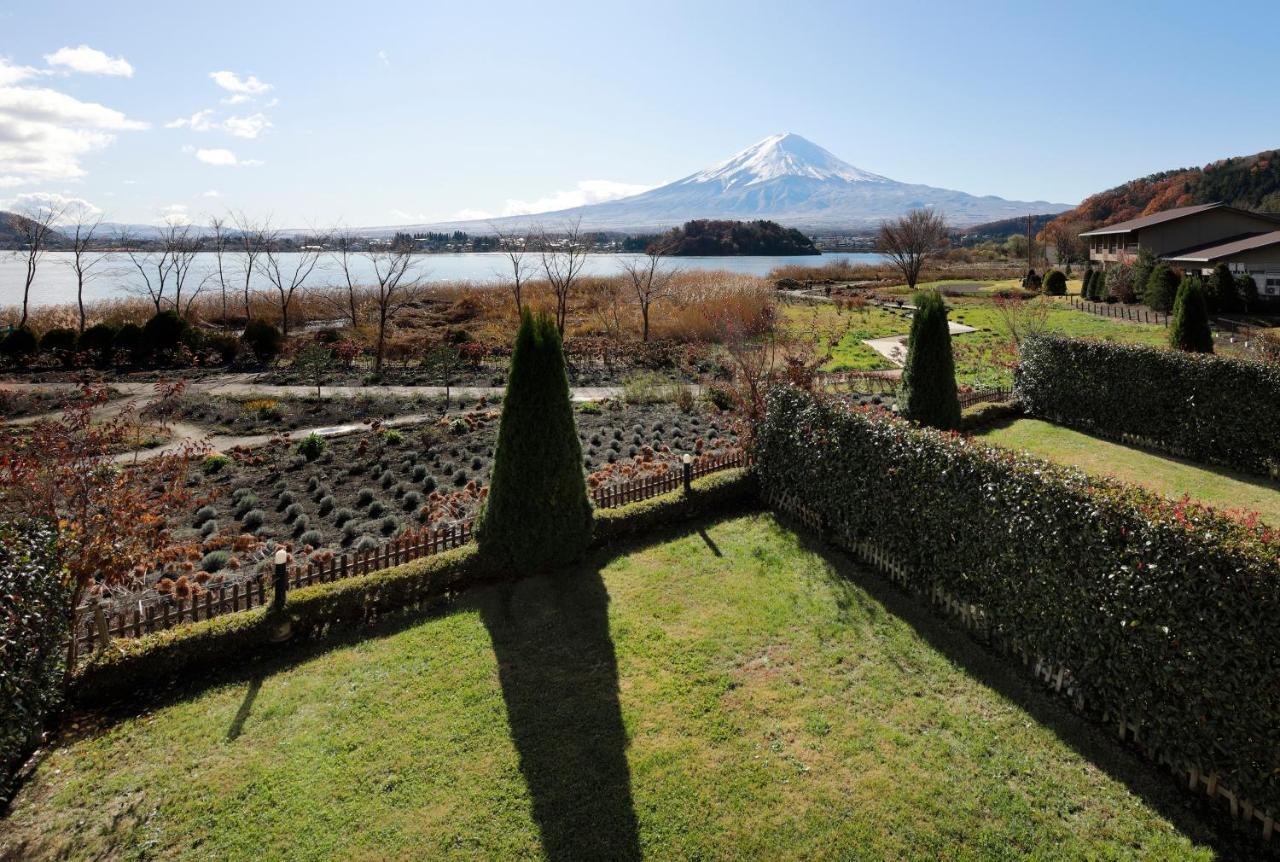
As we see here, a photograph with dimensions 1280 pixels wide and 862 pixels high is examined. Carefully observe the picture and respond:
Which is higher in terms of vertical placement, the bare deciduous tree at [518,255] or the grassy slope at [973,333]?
the bare deciduous tree at [518,255]

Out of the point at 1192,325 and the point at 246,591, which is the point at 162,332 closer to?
the point at 246,591

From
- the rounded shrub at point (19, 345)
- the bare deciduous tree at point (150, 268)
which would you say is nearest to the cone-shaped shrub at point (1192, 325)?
the rounded shrub at point (19, 345)

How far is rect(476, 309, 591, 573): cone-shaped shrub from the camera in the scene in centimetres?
787

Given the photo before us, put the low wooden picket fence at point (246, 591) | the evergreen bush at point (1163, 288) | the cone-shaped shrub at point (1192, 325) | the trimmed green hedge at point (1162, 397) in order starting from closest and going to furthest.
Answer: the low wooden picket fence at point (246, 591) → the trimmed green hedge at point (1162, 397) → the cone-shaped shrub at point (1192, 325) → the evergreen bush at point (1163, 288)

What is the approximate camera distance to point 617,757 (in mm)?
5133

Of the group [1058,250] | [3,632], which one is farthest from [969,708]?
[1058,250]

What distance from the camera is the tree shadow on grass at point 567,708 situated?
4.51m

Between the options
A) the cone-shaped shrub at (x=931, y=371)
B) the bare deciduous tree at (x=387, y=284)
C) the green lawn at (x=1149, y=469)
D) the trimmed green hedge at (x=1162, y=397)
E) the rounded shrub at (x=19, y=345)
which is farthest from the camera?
the bare deciduous tree at (x=387, y=284)

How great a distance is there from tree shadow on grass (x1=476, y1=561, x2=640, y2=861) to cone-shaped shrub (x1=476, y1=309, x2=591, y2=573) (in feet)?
1.99

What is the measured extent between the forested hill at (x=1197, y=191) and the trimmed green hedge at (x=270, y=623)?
80.5m

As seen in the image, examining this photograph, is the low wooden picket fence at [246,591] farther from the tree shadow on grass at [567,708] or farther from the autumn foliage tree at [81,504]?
the tree shadow on grass at [567,708]

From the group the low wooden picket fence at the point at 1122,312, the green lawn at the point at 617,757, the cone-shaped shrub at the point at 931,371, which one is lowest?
the green lawn at the point at 617,757

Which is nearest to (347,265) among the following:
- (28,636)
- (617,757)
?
(28,636)

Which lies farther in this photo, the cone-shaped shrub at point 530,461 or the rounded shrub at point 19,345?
the rounded shrub at point 19,345
